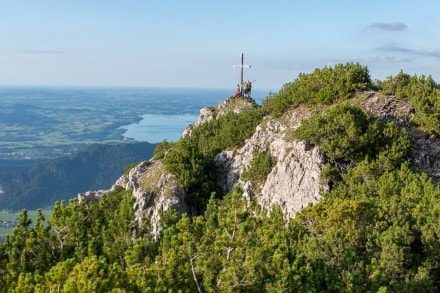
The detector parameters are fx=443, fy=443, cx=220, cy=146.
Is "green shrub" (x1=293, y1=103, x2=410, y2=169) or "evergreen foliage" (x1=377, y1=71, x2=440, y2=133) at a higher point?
"evergreen foliage" (x1=377, y1=71, x2=440, y2=133)

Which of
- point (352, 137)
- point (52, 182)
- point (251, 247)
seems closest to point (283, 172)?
point (352, 137)

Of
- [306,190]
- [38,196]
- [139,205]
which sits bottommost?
[38,196]

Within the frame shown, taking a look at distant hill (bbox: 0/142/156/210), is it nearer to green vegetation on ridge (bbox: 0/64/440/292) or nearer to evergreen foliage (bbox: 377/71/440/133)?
evergreen foliage (bbox: 377/71/440/133)

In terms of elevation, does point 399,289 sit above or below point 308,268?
below

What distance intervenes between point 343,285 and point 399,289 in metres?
2.22

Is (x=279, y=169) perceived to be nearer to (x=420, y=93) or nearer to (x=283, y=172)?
(x=283, y=172)

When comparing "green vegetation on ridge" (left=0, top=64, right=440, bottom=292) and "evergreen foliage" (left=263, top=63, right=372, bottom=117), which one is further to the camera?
"evergreen foliage" (left=263, top=63, right=372, bottom=117)

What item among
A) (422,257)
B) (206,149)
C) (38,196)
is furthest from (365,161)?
(38,196)

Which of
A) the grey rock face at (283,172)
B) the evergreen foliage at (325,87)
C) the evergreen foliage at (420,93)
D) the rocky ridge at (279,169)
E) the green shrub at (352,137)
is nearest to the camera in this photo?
the grey rock face at (283,172)

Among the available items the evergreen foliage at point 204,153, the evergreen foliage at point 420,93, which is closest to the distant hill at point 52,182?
the evergreen foliage at point 204,153

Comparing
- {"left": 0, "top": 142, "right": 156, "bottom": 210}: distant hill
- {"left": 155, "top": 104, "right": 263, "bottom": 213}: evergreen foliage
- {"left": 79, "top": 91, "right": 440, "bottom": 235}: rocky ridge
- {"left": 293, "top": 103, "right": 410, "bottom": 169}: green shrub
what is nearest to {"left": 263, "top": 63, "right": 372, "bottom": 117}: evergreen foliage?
{"left": 79, "top": 91, "right": 440, "bottom": 235}: rocky ridge

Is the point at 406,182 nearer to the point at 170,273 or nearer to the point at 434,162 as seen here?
the point at 434,162

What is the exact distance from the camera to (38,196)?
173500 millimetres

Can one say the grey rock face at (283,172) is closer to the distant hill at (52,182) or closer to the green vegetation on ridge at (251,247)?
the green vegetation on ridge at (251,247)
